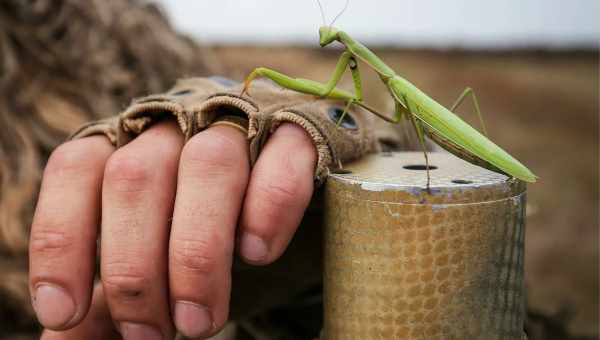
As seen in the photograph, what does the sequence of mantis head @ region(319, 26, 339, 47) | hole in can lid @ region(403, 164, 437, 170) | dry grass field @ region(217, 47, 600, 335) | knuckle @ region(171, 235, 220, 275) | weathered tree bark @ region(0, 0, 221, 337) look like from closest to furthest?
knuckle @ region(171, 235, 220, 275) < hole in can lid @ region(403, 164, 437, 170) < mantis head @ region(319, 26, 339, 47) < weathered tree bark @ region(0, 0, 221, 337) < dry grass field @ region(217, 47, 600, 335)

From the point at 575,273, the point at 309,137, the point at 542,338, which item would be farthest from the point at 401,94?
the point at 575,273

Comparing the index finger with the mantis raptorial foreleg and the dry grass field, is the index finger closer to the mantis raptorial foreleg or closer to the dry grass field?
the mantis raptorial foreleg

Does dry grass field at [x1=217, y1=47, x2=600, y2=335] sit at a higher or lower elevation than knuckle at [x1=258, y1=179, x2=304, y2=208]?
lower

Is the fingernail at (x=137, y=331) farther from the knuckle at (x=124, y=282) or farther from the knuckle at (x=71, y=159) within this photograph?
the knuckle at (x=71, y=159)

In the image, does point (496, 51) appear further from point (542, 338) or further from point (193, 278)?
point (193, 278)

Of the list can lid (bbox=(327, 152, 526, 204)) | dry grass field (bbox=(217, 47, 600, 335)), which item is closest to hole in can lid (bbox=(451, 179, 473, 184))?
can lid (bbox=(327, 152, 526, 204))

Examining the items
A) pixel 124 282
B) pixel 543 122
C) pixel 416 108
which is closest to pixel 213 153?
pixel 124 282

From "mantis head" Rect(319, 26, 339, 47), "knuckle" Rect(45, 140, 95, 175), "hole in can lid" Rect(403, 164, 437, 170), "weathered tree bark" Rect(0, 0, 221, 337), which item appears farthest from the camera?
"weathered tree bark" Rect(0, 0, 221, 337)

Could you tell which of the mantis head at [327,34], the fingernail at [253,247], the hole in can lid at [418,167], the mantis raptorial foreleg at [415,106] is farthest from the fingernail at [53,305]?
the mantis head at [327,34]

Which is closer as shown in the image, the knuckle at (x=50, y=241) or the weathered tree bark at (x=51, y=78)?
the knuckle at (x=50, y=241)

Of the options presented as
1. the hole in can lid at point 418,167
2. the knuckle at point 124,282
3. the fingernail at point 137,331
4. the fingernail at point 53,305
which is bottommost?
the fingernail at point 137,331

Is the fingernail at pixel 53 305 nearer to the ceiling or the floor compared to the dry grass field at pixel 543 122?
nearer to the ceiling
